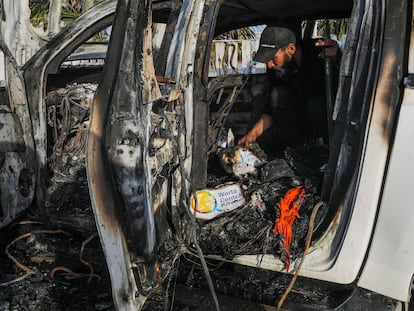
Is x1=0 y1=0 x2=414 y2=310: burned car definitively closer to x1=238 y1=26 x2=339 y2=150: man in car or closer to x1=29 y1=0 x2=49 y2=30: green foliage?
x1=238 y1=26 x2=339 y2=150: man in car

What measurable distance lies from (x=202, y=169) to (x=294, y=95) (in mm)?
1499

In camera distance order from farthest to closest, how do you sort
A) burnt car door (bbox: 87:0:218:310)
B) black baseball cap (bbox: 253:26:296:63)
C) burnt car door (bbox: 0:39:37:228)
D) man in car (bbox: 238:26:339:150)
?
man in car (bbox: 238:26:339:150) → black baseball cap (bbox: 253:26:296:63) → burnt car door (bbox: 0:39:37:228) → burnt car door (bbox: 87:0:218:310)

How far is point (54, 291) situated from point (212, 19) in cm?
210

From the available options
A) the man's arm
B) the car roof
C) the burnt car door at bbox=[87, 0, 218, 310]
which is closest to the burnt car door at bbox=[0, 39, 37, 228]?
the burnt car door at bbox=[87, 0, 218, 310]

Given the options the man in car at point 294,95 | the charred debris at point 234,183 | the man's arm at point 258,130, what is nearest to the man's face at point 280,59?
the man in car at point 294,95

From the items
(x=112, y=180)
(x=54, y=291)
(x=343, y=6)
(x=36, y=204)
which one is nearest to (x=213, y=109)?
(x=343, y=6)

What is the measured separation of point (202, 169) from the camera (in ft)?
8.98

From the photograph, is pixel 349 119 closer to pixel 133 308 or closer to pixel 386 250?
pixel 386 250

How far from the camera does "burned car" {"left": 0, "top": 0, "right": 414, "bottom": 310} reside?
1.96 metres

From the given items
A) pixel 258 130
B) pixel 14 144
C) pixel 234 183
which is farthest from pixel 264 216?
pixel 14 144

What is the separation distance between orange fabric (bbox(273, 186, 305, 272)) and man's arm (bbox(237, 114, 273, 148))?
1205 millimetres

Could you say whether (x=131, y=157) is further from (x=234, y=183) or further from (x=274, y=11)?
(x=274, y=11)

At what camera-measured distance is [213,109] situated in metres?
4.18

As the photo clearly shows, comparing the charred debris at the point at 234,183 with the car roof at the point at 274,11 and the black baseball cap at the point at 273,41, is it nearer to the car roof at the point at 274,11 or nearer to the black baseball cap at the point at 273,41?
the black baseball cap at the point at 273,41
